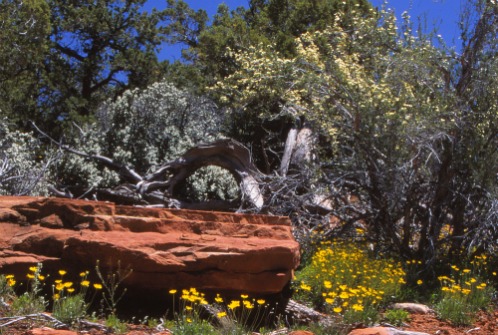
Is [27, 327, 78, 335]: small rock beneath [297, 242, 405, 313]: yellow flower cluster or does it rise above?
beneath

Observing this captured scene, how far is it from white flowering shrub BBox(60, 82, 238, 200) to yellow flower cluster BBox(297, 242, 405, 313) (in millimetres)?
5292

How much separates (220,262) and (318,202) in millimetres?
4169

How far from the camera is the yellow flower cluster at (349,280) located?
22.1ft

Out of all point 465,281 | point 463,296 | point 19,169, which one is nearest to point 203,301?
point 463,296

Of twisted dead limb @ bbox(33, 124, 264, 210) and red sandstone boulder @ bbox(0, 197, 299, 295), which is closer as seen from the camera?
red sandstone boulder @ bbox(0, 197, 299, 295)

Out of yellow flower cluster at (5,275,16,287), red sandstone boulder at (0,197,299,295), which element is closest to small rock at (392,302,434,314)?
red sandstone boulder at (0,197,299,295)

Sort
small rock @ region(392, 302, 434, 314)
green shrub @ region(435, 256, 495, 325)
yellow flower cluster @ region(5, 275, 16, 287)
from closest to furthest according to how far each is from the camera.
Result: yellow flower cluster @ region(5, 275, 16, 287) → green shrub @ region(435, 256, 495, 325) → small rock @ region(392, 302, 434, 314)

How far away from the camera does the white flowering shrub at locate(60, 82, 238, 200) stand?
1334 centimetres

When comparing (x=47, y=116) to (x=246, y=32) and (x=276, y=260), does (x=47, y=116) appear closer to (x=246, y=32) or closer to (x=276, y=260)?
(x=246, y=32)

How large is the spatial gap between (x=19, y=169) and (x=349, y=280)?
7050mm

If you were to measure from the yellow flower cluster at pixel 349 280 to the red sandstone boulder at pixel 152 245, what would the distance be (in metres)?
0.53

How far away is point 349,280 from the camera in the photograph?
721 cm

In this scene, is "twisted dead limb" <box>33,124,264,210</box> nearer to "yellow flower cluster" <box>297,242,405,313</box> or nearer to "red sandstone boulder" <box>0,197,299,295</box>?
"yellow flower cluster" <box>297,242,405,313</box>

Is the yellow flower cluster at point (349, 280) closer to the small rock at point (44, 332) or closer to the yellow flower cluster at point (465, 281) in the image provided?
the yellow flower cluster at point (465, 281)
